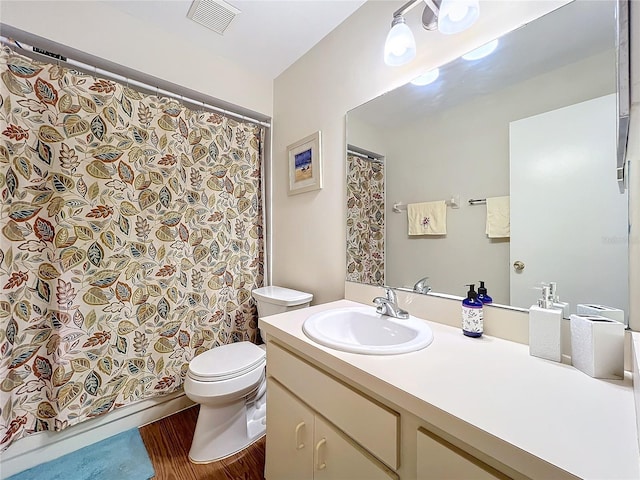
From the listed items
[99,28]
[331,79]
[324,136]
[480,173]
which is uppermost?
[99,28]

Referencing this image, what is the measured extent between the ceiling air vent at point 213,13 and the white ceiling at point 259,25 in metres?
0.03

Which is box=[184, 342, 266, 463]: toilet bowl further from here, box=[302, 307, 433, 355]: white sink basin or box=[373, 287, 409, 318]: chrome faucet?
box=[373, 287, 409, 318]: chrome faucet

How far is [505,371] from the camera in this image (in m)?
0.66

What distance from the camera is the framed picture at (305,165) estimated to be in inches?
64.2

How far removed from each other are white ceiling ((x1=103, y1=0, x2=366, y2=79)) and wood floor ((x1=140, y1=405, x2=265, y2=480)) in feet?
7.76

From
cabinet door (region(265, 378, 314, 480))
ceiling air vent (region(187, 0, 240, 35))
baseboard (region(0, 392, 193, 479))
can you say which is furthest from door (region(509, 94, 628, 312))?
baseboard (region(0, 392, 193, 479))

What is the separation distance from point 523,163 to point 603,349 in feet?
1.86

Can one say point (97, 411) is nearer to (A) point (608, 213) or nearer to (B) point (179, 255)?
(B) point (179, 255)

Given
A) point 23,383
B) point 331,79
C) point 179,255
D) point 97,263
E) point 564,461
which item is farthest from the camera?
point 179,255

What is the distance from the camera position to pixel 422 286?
113cm

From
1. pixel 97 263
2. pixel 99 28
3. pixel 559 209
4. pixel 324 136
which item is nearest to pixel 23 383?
pixel 97 263

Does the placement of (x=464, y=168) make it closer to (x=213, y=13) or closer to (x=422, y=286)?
(x=422, y=286)

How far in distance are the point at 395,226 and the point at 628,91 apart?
2.66ft

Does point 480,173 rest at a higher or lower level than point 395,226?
higher
